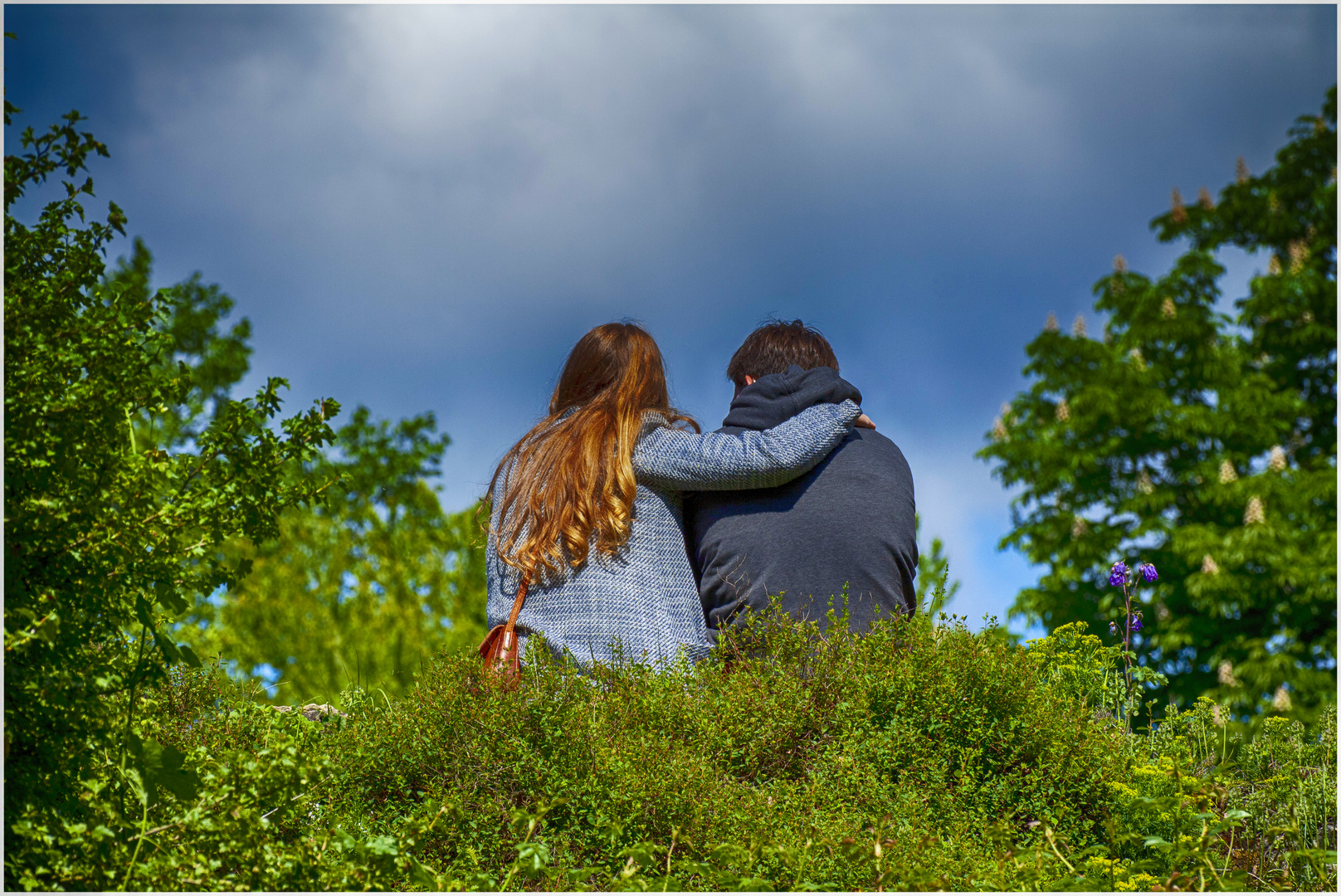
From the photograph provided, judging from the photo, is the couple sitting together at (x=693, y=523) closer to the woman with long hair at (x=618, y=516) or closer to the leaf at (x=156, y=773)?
the woman with long hair at (x=618, y=516)

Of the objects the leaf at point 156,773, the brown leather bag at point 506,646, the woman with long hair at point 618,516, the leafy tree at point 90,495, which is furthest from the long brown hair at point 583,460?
the leaf at point 156,773

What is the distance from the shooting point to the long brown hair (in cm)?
327

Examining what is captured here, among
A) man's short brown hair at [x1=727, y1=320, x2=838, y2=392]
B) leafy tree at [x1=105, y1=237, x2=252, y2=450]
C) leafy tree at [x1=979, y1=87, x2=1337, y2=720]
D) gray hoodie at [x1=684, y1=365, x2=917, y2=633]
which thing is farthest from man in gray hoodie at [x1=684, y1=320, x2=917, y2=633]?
leafy tree at [x1=105, y1=237, x2=252, y2=450]

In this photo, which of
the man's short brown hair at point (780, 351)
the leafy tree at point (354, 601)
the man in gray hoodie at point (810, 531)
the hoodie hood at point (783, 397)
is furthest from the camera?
the leafy tree at point (354, 601)

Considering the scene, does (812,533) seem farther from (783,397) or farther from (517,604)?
(517,604)

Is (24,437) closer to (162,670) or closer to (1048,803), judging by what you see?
(162,670)

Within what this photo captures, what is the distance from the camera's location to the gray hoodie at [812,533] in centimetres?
329

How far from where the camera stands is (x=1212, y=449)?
12195mm

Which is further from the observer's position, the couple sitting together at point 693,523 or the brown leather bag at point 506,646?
the couple sitting together at point 693,523

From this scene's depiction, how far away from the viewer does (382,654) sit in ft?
30.6

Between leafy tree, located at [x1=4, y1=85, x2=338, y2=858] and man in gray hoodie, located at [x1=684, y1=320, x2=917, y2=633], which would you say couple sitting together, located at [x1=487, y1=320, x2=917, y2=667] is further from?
leafy tree, located at [x1=4, y1=85, x2=338, y2=858]

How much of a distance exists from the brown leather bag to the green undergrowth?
0.40 ft

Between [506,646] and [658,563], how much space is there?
1.98ft

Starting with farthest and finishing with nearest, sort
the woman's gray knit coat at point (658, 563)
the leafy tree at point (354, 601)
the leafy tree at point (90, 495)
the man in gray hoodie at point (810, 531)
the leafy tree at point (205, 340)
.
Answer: the leafy tree at point (205, 340) → the leafy tree at point (354, 601) → the man in gray hoodie at point (810, 531) → the woman's gray knit coat at point (658, 563) → the leafy tree at point (90, 495)
